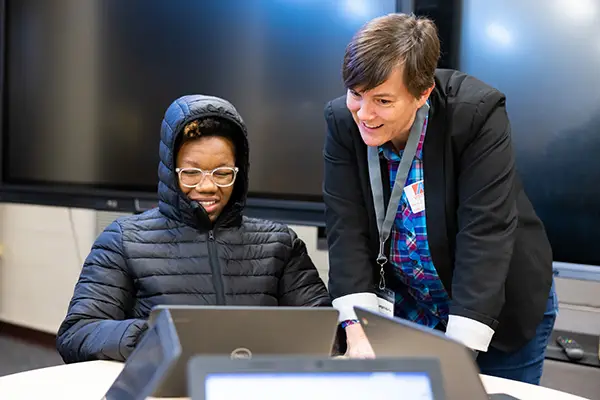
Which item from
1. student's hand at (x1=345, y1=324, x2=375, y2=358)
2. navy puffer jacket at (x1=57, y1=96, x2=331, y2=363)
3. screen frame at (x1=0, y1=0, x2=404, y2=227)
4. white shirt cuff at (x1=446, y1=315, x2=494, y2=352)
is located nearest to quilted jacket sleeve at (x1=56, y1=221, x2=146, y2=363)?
navy puffer jacket at (x1=57, y1=96, x2=331, y2=363)

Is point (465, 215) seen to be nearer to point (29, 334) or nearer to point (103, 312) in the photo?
point (103, 312)

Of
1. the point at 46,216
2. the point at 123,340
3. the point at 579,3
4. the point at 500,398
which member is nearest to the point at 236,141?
the point at 123,340

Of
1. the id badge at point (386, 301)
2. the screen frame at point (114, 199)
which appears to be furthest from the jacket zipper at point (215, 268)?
the screen frame at point (114, 199)

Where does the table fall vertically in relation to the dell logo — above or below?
below

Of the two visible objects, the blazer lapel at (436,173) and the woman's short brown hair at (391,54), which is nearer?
the woman's short brown hair at (391,54)

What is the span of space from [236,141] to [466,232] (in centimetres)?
67

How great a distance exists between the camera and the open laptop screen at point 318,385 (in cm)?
80

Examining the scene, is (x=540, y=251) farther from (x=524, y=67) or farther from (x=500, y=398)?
(x=524, y=67)

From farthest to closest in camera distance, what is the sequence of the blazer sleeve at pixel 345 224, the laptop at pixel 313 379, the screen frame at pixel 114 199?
the screen frame at pixel 114 199, the blazer sleeve at pixel 345 224, the laptop at pixel 313 379

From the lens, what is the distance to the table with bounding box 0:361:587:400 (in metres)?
1.27

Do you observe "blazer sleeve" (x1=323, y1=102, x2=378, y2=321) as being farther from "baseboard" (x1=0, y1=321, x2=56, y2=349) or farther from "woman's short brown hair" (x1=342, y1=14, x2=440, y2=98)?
"baseboard" (x1=0, y1=321, x2=56, y2=349)

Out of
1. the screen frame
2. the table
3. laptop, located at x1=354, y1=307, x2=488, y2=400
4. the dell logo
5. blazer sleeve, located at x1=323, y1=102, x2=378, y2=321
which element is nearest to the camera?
laptop, located at x1=354, y1=307, x2=488, y2=400

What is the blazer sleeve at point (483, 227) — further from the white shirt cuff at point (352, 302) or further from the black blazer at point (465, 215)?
the white shirt cuff at point (352, 302)

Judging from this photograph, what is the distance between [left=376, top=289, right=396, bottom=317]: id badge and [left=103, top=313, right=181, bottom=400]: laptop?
71 cm
